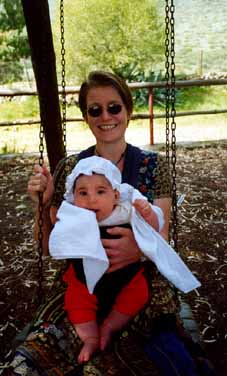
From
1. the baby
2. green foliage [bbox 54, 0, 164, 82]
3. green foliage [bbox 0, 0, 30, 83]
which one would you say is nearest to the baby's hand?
the baby

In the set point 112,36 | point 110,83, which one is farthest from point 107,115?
point 112,36

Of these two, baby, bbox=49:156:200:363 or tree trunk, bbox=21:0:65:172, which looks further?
tree trunk, bbox=21:0:65:172

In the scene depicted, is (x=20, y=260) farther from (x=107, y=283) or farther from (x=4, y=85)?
(x=4, y=85)

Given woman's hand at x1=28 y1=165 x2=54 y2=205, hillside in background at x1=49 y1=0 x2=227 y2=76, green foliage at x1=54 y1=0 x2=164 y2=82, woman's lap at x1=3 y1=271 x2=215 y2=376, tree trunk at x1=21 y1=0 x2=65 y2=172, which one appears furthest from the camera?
hillside in background at x1=49 y1=0 x2=227 y2=76

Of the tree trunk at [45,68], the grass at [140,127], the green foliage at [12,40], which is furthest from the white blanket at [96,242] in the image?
the green foliage at [12,40]

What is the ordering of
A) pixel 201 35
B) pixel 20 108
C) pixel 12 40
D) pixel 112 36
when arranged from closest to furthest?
1. pixel 112 36
2. pixel 20 108
3. pixel 12 40
4. pixel 201 35

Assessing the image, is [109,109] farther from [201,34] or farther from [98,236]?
[201,34]

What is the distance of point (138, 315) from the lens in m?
1.73

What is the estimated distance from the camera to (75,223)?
1633 millimetres

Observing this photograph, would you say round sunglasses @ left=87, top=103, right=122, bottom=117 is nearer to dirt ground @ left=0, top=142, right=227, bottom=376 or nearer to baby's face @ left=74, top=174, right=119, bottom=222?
baby's face @ left=74, top=174, right=119, bottom=222

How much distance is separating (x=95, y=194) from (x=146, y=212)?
0.55 feet

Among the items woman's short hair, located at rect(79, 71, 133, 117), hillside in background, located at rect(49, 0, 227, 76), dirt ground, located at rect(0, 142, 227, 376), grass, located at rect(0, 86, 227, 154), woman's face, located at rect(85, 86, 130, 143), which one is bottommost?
grass, located at rect(0, 86, 227, 154)

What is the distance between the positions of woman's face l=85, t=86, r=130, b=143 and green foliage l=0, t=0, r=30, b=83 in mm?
8184

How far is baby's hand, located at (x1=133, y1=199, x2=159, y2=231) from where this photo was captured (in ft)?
5.41
